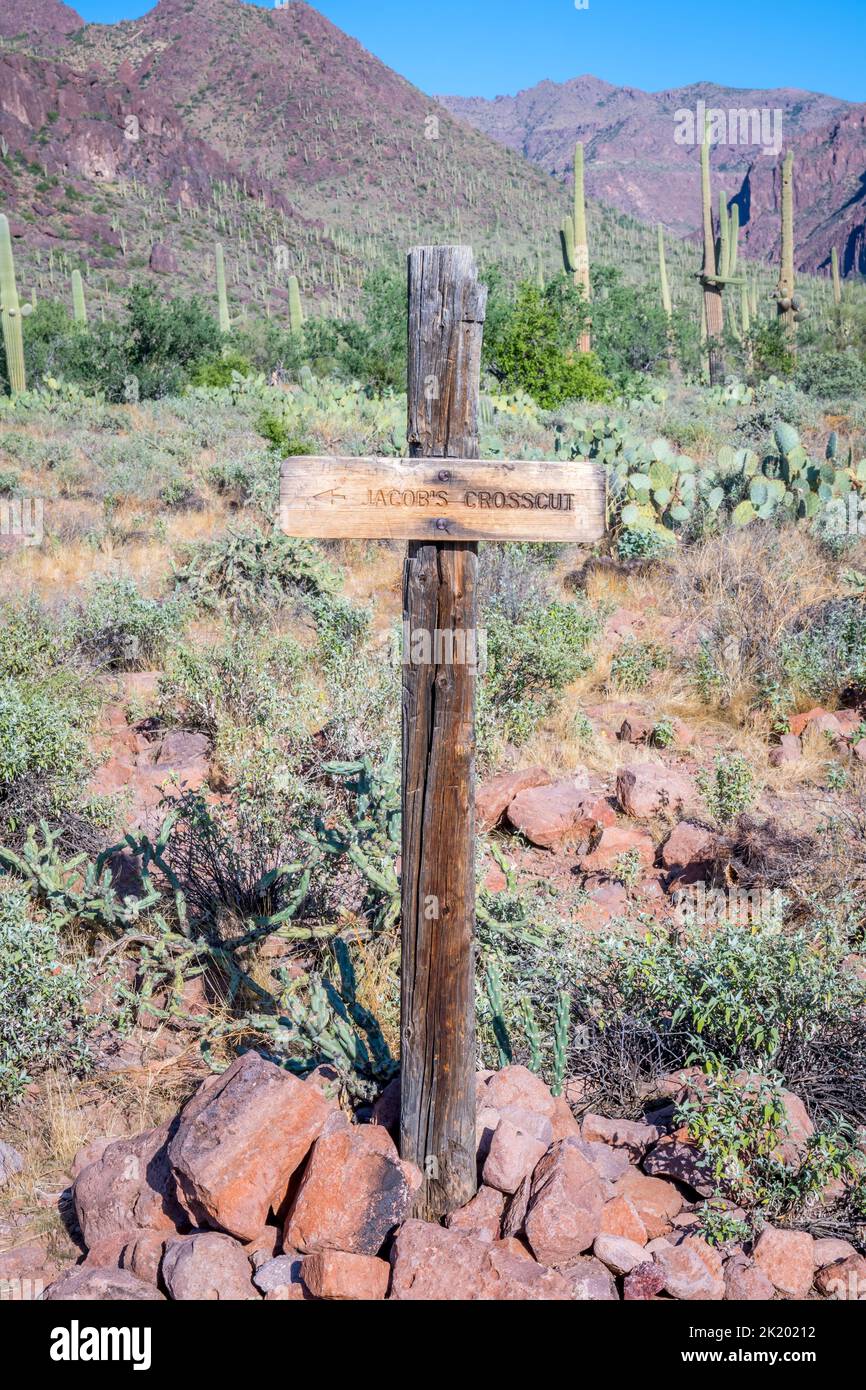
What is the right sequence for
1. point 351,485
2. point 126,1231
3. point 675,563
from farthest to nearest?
1. point 675,563
2. point 126,1231
3. point 351,485

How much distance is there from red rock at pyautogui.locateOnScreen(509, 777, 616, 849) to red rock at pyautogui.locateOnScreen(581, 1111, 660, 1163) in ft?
6.70

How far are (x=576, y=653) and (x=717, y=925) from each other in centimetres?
334

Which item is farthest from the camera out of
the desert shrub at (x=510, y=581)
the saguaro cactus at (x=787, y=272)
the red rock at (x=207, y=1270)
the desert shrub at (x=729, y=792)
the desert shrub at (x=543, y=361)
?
the saguaro cactus at (x=787, y=272)

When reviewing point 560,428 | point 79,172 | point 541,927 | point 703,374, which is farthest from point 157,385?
point 79,172

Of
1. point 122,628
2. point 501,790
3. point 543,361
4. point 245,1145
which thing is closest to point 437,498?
point 245,1145

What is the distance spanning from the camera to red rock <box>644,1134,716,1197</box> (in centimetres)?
270

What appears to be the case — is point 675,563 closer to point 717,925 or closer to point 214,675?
point 214,675

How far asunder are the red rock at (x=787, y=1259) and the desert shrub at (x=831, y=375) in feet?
57.5

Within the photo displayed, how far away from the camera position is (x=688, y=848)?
473 centimetres

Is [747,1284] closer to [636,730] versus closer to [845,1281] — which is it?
[845,1281]

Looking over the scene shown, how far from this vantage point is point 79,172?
2274 inches

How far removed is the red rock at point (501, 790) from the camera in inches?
204

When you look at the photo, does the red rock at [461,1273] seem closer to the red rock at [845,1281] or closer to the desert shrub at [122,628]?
the red rock at [845,1281]
